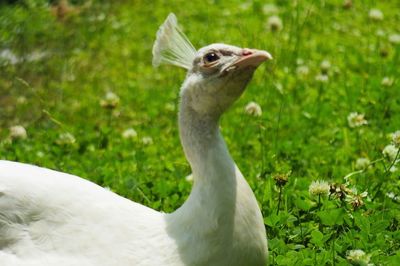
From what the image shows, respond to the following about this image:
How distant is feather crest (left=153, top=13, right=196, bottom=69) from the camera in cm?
334

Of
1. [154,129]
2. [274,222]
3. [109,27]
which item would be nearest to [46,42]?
[109,27]

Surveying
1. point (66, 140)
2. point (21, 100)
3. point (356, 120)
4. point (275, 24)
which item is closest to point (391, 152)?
point (356, 120)

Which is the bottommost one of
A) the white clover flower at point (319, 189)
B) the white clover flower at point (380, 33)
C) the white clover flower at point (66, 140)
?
the white clover flower at point (66, 140)

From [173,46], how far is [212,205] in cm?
61

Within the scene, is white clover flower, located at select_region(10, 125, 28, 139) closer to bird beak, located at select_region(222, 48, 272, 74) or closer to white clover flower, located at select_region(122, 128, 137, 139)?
white clover flower, located at select_region(122, 128, 137, 139)

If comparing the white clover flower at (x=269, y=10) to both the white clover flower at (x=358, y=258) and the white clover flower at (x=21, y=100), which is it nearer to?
the white clover flower at (x=21, y=100)

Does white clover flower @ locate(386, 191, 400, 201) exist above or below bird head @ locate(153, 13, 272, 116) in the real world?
below

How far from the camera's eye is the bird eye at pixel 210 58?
3174mm

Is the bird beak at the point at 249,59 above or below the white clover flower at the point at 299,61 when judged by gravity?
above

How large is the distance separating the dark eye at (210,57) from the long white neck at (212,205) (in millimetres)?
139

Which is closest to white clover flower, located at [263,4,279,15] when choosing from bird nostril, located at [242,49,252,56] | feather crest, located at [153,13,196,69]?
feather crest, located at [153,13,196,69]

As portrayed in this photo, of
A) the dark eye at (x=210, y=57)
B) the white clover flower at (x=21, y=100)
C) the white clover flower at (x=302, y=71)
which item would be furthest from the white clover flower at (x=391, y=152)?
the white clover flower at (x=21, y=100)

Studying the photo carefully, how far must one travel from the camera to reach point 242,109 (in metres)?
5.61

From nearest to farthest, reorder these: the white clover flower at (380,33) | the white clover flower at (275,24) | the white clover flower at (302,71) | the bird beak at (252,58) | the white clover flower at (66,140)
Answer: the bird beak at (252,58) < the white clover flower at (66,140) < the white clover flower at (302,71) < the white clover flower at (275,24) < the white clover flower at (380,33)
